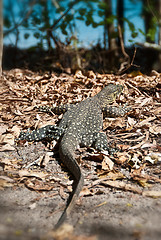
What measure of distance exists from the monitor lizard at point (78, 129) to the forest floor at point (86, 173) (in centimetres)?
20

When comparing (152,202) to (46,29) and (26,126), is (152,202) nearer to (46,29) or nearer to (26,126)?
(26,126)

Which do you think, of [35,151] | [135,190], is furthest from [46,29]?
[135,190]

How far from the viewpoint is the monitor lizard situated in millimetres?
4383

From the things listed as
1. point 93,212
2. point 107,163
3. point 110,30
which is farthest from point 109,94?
point 110,30

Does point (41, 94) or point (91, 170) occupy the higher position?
point (41, 94)

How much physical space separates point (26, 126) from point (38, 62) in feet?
19.4

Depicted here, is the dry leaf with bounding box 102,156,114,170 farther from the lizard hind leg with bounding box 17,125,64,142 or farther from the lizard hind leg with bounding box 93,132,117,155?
the lizard hind leg with bounding box 17,125,64,142

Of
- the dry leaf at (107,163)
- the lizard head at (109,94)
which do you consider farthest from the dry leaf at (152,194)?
the lizard head at (109,94)

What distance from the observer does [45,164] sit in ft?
Answer: 14.1

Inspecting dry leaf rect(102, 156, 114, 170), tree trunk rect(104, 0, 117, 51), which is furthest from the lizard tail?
tree trunk rect(104, 0, 117, 51)

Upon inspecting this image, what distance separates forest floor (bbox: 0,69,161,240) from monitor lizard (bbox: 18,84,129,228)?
195 millimetres

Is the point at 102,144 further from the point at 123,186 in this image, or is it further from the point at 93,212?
the point at 93,212

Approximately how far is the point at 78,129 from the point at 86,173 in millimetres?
1384

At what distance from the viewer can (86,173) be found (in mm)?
4039
